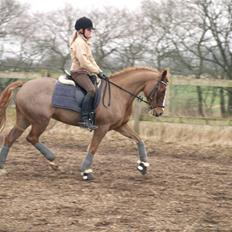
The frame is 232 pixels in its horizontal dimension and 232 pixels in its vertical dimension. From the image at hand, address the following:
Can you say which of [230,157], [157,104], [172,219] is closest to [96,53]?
[230,157]

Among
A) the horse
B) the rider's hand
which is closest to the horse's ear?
the horse

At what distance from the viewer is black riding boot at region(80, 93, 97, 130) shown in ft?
24.9

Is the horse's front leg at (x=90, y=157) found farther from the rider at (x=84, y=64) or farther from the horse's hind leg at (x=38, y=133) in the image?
the horse's hind leg at (x=38, y=133)

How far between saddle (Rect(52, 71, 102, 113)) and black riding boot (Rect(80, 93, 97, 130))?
74 millimetres

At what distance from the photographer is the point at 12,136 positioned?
7.95 m

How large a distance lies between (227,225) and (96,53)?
45.7 feet

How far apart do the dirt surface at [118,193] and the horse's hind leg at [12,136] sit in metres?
0.27

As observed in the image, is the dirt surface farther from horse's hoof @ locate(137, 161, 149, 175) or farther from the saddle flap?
the saddle flap

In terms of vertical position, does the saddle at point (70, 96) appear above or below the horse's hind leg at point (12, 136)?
above

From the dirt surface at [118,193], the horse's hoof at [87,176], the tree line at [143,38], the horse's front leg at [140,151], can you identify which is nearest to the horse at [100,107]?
the horse's front leg at [140,151]

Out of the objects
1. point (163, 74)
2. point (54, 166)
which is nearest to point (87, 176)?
point (54, 166)

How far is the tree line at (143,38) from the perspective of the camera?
647 inches

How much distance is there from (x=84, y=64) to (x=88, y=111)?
2.42 ft

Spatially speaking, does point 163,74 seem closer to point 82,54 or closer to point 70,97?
point 82,54
